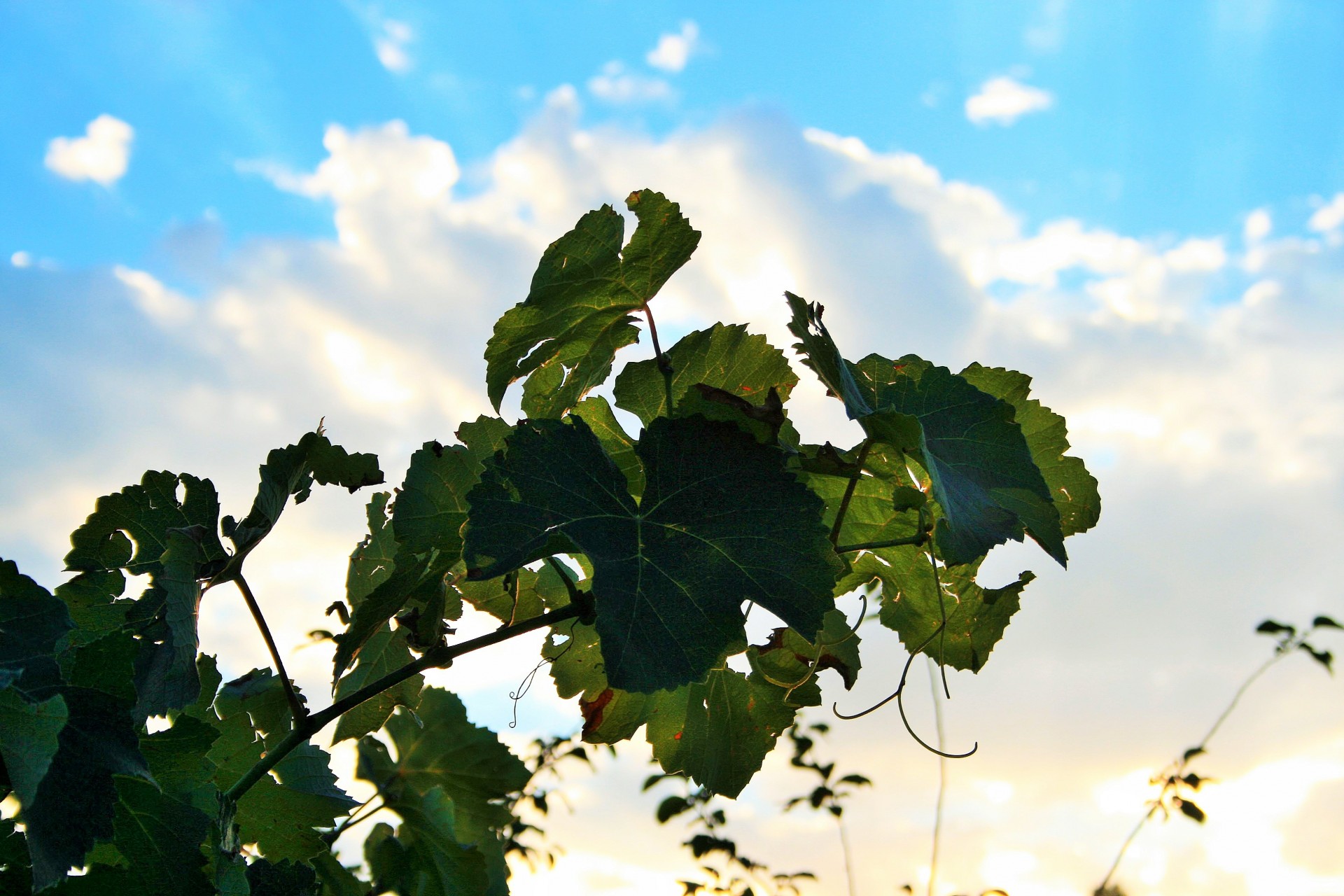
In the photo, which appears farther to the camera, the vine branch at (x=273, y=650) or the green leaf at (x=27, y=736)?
the vine branch at (x=273, y=650)

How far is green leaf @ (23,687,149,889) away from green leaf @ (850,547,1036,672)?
726 mm

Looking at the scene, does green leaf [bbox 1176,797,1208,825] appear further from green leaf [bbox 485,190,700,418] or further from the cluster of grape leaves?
green leaf [bbox 485,190,700,418]

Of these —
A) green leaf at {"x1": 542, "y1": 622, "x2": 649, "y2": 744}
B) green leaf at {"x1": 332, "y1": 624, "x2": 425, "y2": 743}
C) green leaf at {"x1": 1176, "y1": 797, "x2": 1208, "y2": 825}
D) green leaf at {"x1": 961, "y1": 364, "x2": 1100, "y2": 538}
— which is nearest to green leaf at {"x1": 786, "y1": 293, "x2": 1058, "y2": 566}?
green leaf at {"x1": 961, "y1": 364, "x2": 1100, "y2": 538}

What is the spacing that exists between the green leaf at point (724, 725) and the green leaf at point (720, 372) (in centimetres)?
31

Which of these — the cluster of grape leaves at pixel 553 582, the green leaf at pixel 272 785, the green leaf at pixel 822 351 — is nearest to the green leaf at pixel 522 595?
the cluster of grape leaves at pixel 553 582

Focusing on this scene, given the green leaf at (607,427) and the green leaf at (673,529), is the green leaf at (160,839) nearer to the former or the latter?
the green leaf at (673,529)

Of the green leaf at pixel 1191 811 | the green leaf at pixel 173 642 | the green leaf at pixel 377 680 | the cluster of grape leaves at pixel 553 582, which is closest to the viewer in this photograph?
the cluster of grape leaves at pixel 553 582

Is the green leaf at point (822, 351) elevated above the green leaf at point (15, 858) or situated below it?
above

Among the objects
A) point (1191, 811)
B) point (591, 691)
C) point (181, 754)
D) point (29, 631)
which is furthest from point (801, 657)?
point (1191, 811)

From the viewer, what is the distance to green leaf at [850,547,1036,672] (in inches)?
43.5

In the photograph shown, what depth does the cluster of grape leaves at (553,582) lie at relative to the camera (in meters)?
0.78

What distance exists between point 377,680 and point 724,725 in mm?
380

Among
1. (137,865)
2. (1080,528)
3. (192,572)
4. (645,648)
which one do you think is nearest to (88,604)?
(192,572)

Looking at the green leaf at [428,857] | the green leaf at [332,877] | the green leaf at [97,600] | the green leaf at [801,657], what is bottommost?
the green leaf at [332,877]
